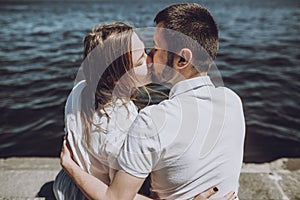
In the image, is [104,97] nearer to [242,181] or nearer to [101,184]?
A: [101,184]

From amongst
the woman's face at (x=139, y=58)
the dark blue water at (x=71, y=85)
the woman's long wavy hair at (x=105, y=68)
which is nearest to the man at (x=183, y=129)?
the woman's face at (x=139, y=58)

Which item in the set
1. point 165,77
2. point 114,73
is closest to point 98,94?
point 114,73

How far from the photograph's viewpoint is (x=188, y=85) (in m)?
1.80

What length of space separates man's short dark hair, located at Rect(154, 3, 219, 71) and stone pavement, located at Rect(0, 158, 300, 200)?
4.62ft

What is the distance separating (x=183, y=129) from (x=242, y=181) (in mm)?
1550

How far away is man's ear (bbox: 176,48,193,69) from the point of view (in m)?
1.83

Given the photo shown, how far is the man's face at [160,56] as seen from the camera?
6.19ft

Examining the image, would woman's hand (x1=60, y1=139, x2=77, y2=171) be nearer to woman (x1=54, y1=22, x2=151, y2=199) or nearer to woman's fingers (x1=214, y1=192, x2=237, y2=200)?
woman (x1=54, y1=22, x2=151, y2=199)

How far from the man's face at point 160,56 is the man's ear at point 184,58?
2.3 inches

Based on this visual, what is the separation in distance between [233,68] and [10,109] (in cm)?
592

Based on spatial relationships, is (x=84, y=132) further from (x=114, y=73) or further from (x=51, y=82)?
(x=51, y=82)

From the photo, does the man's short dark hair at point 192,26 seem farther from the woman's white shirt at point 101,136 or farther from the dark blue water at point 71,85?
the dark blue water at point 71,85

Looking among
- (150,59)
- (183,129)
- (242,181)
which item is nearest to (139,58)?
(150,59)

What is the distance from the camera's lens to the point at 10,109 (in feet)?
22.6
